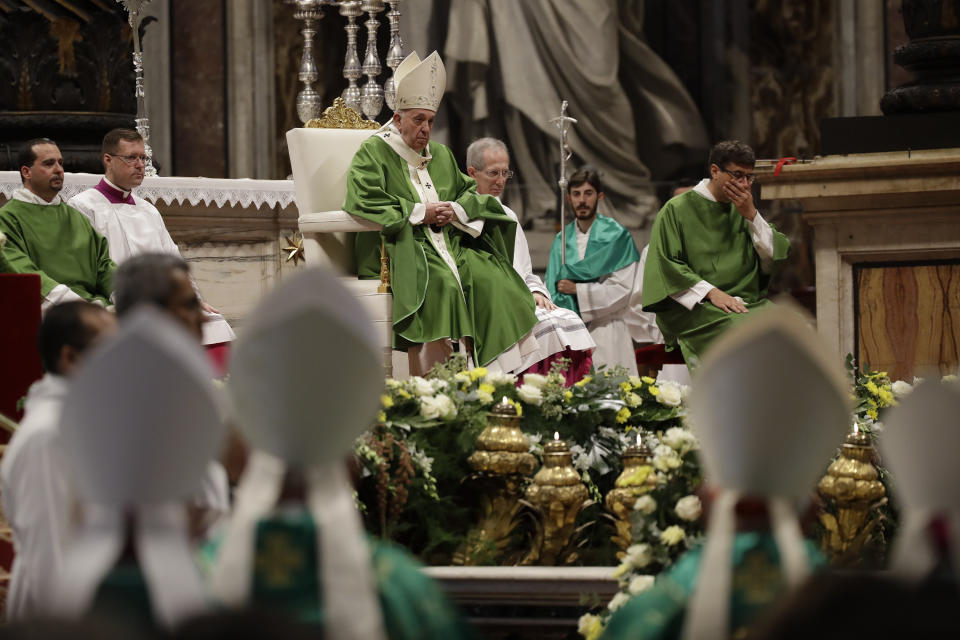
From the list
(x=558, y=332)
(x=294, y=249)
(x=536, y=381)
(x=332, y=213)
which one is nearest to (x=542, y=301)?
(x=558, y=332)

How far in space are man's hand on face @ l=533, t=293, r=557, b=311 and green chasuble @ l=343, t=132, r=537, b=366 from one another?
0.86ft

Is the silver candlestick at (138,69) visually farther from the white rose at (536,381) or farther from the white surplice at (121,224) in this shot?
the white rose at (536,381)

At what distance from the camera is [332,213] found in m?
7.27

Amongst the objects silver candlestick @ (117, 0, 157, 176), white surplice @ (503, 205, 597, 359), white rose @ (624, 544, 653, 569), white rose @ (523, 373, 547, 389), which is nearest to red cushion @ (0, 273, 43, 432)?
white rose @ (523, 373, 547, 389)

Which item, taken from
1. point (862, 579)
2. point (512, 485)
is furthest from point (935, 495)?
point (512, 485)

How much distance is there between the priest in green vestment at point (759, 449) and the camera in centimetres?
196

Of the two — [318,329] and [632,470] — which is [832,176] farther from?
[318,329]

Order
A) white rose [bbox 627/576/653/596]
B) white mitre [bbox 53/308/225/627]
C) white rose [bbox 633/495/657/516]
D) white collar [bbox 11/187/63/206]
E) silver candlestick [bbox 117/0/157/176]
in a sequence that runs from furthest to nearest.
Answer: silver candlestick [bbox 117/0/157/176], white collar [bbox 11/187/63/206], white rose [bbox 633/495/657/516], white rose [bbox 627/576/653/596], white mitre [bbox 53/308/225/627]

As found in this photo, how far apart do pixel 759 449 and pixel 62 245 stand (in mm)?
5418

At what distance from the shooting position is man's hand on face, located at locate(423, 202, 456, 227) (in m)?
7.33

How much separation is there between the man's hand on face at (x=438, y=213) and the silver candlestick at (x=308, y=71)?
92.2 inches

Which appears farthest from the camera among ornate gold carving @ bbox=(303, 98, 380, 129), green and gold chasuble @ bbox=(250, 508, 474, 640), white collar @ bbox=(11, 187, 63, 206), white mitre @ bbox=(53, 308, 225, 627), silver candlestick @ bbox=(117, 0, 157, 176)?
ornate gold carving @ bbox=(303, 98, 380, 129)

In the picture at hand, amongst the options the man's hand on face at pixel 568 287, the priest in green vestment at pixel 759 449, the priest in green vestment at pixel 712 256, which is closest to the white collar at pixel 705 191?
the priest in green vestment at pixel 712 256

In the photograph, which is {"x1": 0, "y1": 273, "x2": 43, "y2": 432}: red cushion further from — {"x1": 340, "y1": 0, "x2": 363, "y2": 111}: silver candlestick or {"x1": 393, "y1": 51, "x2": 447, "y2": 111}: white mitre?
{"x1": 340, "y1": 0, "x2": 363, "y2": 111}: silver candlestick
